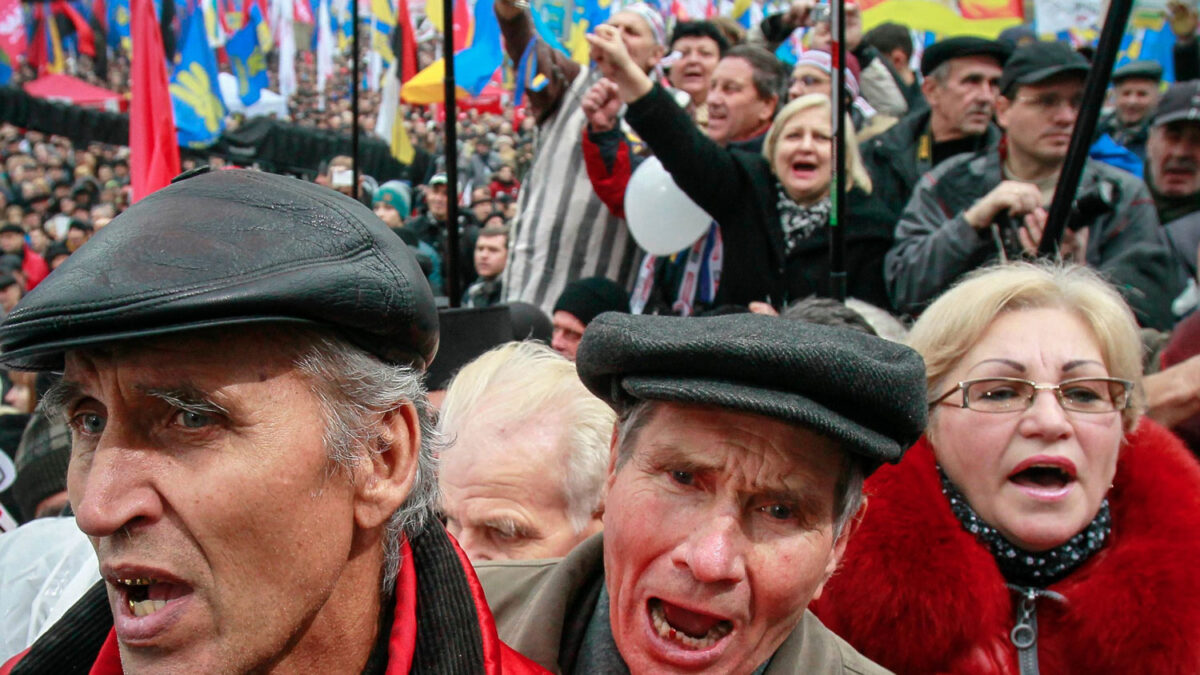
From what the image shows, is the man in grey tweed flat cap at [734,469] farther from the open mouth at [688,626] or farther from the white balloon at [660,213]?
the white balloon at [660,213]

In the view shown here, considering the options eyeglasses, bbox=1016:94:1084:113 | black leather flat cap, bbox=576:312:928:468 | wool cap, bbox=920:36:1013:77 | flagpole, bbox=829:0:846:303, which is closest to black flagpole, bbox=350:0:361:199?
flagpole, bbox=829:0:846:303

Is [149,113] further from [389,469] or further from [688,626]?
[688,626]

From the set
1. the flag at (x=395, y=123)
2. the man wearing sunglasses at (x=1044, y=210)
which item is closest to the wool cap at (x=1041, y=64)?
the man wearing sunglasses at (x=1044, y=210)

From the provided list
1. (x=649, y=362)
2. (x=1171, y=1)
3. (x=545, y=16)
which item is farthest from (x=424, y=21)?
(x=649, y=362)

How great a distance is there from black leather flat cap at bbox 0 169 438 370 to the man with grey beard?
3.28 metres

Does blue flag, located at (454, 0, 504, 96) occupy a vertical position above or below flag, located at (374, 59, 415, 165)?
above

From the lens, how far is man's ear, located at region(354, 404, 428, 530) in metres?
1.42

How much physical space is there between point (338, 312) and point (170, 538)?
324mm

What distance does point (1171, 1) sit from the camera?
6.25 meters

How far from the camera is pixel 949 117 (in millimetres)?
4504

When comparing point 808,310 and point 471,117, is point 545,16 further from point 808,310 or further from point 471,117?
point 471,117

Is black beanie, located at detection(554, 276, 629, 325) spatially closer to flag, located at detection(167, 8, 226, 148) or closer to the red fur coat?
the red fur coat

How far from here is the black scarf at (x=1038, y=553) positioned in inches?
88.4

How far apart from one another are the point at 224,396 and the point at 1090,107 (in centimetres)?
227
